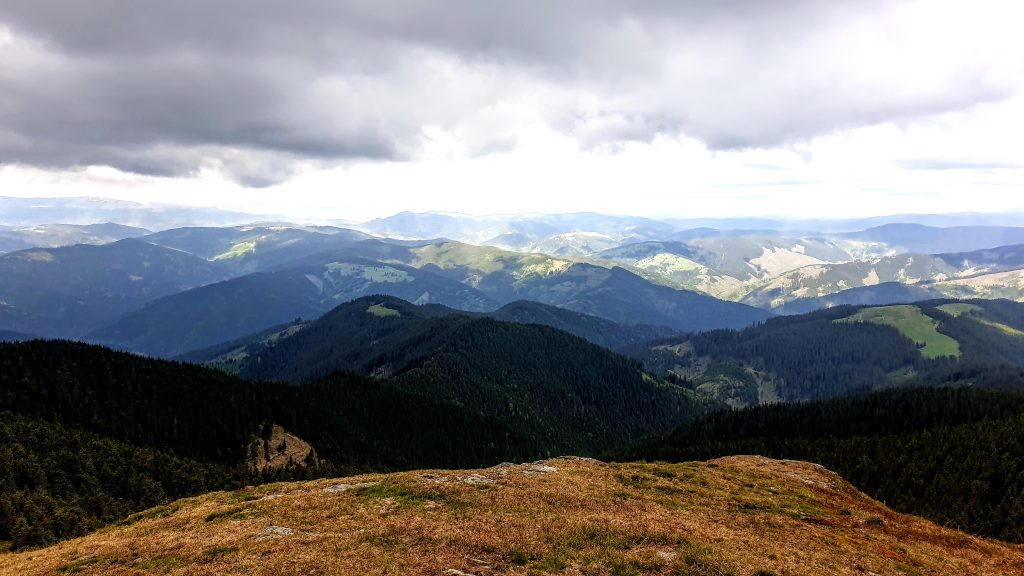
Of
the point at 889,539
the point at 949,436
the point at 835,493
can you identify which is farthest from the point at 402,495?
the point at 949,436

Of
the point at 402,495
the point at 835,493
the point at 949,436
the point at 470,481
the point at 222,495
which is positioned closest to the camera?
the point at 402,495

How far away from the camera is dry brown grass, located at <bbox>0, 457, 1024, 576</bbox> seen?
119 ft

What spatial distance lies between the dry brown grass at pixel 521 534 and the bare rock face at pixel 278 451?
104 meters

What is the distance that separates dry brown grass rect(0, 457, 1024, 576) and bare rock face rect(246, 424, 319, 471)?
104m

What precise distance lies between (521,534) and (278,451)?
509 feet

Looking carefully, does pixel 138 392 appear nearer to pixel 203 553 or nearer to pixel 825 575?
pixel 203 553

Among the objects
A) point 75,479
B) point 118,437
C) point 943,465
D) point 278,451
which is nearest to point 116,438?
point 118,437

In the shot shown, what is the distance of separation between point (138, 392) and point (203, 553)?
176 m

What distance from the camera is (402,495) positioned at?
55.7m

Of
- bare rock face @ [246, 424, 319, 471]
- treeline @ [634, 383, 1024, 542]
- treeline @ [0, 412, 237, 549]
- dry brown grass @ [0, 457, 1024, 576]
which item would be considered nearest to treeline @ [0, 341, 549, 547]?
treeline @ [0, 412, 237, 549]

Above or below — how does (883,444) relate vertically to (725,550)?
below

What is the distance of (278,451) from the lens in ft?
554

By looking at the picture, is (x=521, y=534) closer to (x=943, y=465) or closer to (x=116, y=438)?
(x=943, y=465)

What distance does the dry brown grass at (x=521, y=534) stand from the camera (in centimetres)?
3628
